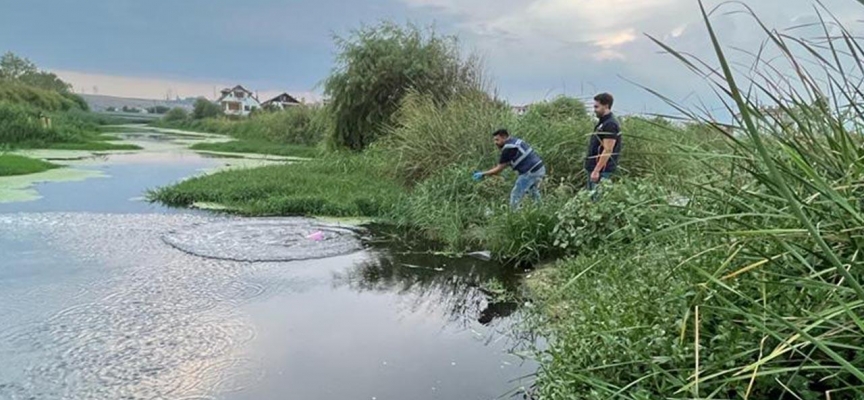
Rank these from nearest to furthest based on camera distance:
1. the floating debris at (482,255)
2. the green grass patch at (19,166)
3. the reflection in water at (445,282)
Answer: the reflection in water at (445,282), the floating debris at (482,255), the green grass patch at (19,166)

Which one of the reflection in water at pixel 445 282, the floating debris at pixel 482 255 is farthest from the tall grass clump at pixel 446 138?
the reflection in water at pixel 445 282

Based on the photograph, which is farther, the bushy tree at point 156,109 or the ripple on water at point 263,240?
the bushy tree at point 156,109

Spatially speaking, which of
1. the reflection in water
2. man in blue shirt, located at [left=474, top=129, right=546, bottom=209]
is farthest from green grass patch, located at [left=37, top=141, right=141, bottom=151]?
man in blue shirt, located at [left=474, top=129, right=546, bottom=209]

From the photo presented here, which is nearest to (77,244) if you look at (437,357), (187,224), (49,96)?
(187,224)

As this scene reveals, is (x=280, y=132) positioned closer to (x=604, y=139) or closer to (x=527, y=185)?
(x=527, y=185)

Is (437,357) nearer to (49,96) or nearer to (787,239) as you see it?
(787,239)

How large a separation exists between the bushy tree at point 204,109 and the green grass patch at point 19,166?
33810 mm

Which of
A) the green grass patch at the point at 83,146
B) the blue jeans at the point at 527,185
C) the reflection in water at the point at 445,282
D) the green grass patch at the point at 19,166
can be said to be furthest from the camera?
the green grass patch at the point at 83,146

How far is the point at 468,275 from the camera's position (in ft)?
17.1

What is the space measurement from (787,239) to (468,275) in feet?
11.9

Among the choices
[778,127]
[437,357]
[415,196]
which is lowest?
[437,357]

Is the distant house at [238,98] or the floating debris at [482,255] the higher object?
the distant house at [238,98]

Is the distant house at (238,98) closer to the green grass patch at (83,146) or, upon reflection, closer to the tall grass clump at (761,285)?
the green grass patch at (83,146)

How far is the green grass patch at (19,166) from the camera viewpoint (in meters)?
10.6
